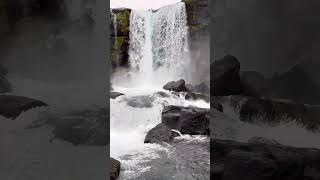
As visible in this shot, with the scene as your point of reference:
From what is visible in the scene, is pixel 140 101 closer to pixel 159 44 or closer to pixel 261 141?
pixel 159 44

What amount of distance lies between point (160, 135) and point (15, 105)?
5.51m

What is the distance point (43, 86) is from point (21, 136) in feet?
1.48

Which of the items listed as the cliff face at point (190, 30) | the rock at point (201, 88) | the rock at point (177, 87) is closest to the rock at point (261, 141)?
the rock at point (177, 87)

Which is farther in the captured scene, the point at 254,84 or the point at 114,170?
the point at 114,170

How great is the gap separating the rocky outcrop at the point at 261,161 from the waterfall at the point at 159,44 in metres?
10.7

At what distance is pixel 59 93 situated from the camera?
2980 millimetres

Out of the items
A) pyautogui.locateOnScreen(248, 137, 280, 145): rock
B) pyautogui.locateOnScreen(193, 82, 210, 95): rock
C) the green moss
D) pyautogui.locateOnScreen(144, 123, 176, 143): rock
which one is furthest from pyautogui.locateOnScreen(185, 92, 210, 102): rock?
pyautogui.locateOnScreen(248, 137, 280, 145): rock

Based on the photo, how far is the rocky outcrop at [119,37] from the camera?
13.5m

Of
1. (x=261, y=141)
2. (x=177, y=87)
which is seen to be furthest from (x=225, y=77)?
(x=177, y=87)

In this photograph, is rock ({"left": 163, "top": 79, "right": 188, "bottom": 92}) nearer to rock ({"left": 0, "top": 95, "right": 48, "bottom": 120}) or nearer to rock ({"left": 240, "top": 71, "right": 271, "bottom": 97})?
rock ({"left": 240, "top": 71, "right": 271, "bottom": 97})

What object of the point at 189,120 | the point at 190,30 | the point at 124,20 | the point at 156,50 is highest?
the point at 124,20

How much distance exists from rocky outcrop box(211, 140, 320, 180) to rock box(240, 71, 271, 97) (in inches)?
16.8

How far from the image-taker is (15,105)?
293cm

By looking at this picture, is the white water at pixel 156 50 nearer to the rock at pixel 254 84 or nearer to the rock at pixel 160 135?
the rock at pixel 160 135
